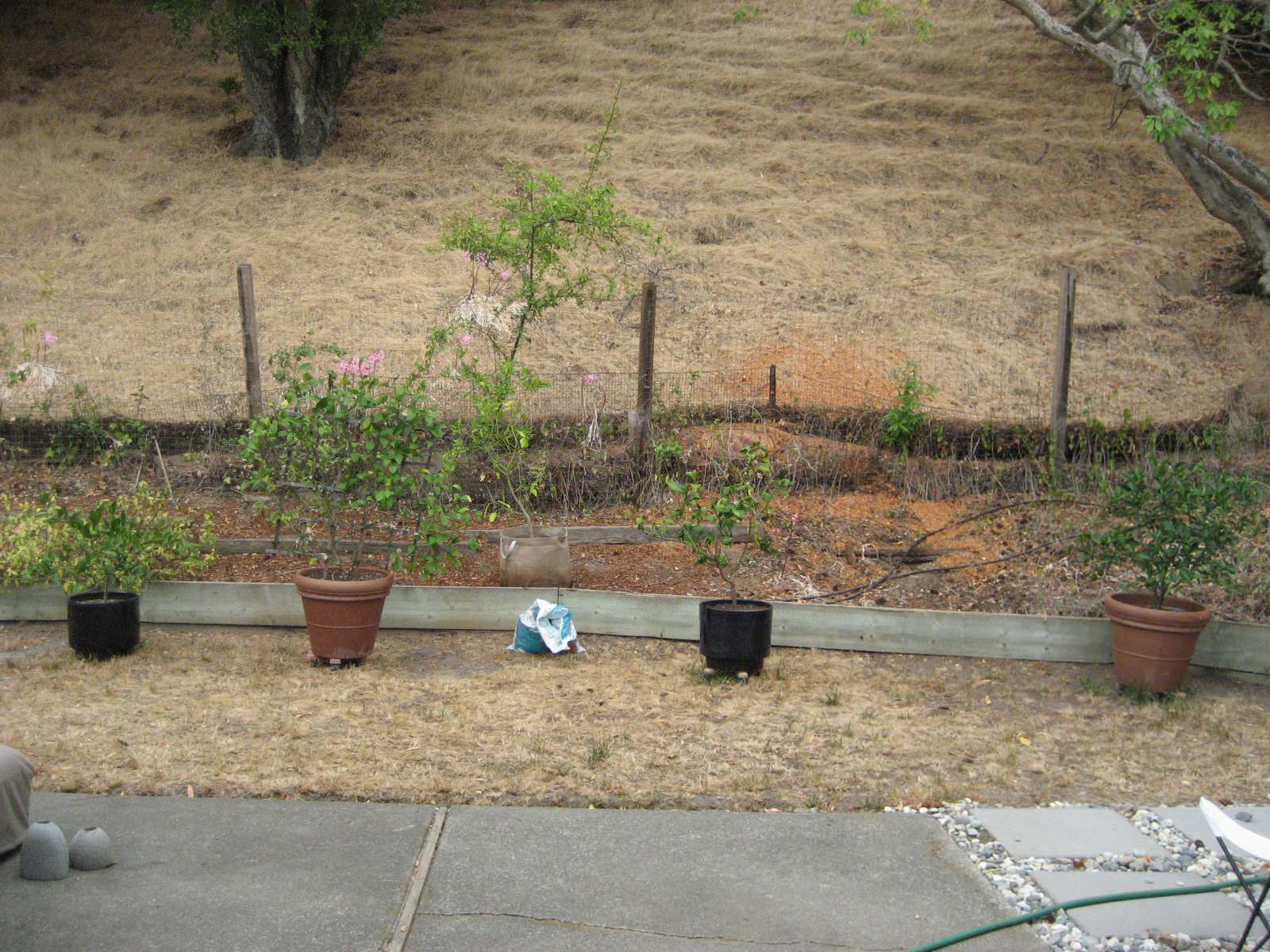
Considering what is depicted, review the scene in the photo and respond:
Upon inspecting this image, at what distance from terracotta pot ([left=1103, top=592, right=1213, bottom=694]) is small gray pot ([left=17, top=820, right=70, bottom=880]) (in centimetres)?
486

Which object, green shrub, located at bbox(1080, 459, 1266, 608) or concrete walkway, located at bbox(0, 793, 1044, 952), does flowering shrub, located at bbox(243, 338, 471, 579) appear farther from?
green shrub, located at bbox(1080, 459, 1266, 608)

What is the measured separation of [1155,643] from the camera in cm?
558

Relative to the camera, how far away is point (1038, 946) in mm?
3252

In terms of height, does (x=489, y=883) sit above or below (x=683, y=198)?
below

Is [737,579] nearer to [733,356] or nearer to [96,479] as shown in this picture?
[733,356]

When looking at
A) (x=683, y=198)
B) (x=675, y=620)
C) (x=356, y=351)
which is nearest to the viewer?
(x=675, y=620)

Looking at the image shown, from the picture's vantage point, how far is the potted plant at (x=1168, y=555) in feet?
18.3

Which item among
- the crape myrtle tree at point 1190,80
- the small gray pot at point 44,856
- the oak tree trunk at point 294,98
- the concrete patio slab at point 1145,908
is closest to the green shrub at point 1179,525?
the concrete patio slab at point 1145,908

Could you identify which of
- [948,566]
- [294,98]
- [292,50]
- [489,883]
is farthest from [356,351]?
[294,98]

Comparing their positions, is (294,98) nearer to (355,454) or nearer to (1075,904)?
(355,454)

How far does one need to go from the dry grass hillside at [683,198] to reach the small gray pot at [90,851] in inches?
239

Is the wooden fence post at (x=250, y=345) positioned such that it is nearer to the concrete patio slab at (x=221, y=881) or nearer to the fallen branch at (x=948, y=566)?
the fallen branch at (x=948, y=566)

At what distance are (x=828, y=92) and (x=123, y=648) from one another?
16.2 m

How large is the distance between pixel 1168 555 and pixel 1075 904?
2788 millimetres
